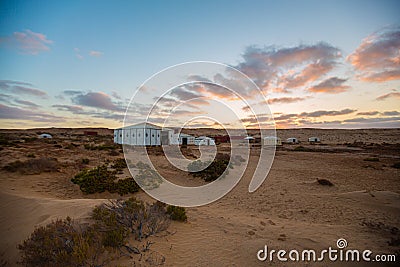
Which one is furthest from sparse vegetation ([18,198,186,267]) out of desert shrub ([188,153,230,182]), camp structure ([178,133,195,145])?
camp structure ([178,133,195,145])

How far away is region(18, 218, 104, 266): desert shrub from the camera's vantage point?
322cm

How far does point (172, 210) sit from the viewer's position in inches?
228

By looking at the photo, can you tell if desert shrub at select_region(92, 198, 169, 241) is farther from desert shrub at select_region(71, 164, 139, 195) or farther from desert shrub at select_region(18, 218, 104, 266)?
desert shrub at select_region(71, 164, 139, 195)

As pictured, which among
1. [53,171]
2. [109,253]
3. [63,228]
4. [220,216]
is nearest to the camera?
[109,253]

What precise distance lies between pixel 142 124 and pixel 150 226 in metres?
27.4

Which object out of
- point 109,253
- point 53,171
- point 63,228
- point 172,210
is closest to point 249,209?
point 172,210

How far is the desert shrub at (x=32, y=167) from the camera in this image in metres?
10.6

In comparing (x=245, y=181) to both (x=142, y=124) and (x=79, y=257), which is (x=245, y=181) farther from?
(x=142, y=124)

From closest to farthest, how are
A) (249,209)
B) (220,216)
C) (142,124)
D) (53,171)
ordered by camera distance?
(220,216)
(249,209)
(53,171)
(142,124)

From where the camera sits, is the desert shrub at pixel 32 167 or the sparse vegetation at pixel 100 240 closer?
the sparse vegetation at pixel 100 240

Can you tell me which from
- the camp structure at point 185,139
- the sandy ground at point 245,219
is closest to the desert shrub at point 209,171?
the sandy ground at point 245,219

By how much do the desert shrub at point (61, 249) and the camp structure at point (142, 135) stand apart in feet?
85.5

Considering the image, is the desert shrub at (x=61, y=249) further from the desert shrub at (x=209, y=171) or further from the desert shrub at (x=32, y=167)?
the desert shrub at (x=32, y=167)

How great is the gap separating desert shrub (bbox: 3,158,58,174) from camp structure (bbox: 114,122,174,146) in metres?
17.8
